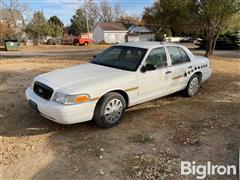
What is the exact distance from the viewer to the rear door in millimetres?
5634

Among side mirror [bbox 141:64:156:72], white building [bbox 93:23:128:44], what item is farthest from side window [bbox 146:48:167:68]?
white building [bbox 93:23:128:44]

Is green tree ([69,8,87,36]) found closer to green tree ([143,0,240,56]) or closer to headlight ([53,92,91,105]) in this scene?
green tree ([143,0,240,56])

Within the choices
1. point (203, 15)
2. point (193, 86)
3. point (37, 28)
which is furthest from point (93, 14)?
point (193, 86)

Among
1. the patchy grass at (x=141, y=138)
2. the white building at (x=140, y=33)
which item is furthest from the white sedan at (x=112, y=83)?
the white building at (x=140, y=33)

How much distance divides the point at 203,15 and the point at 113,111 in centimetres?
1130

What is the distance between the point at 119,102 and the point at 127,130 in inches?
20.8

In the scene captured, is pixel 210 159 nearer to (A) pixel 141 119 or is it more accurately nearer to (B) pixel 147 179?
(B) pixel 147 179

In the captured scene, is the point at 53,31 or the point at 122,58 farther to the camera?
the point at 53,31

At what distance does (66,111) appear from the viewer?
3.97 m

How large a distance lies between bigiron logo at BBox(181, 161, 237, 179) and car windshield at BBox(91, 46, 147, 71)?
2173mm

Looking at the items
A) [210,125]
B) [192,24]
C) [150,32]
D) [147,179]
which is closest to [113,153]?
[147,179]

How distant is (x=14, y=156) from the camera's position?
3627 millimetres

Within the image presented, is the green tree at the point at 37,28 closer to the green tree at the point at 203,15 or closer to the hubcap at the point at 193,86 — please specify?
the green tree at the point at 203,15

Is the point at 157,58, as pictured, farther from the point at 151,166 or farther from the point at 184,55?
the point at 151,166
